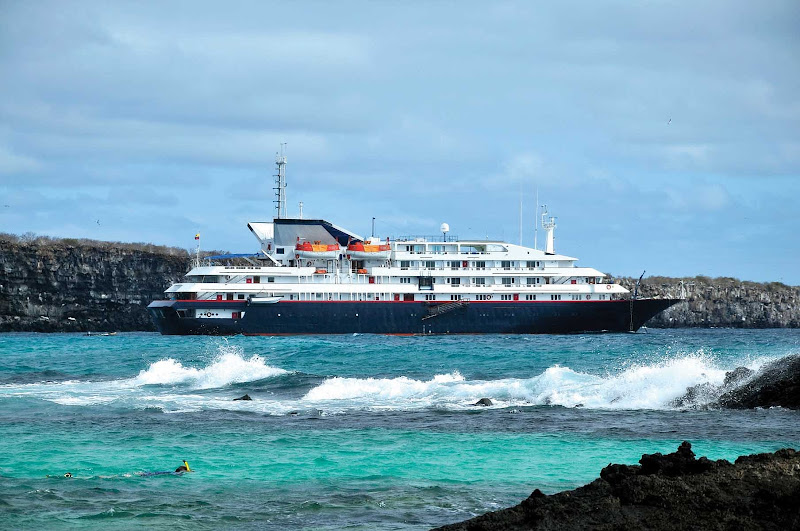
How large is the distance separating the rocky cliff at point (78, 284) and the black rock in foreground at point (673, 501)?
70.0 m

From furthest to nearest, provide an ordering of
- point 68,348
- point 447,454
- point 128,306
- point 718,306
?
point 718,306
point 128,306
point 68,348
point 447,454

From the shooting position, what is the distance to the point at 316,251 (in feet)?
199

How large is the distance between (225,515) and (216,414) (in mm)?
8692

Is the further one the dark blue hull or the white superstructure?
the white superstructure

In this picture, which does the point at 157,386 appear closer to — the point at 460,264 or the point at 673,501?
the point at 673,501

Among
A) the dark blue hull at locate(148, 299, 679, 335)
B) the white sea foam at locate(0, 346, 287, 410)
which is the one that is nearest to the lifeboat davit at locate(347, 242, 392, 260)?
the dark blue hull at locate(148, 299, 679, 335)

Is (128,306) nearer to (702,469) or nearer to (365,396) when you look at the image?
(365,396)

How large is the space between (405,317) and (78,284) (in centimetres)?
2960

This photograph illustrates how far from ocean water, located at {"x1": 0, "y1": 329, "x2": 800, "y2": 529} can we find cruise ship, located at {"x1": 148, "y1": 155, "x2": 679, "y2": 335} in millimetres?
28510

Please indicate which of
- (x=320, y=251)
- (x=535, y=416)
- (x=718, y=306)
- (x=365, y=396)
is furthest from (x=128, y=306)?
(x=535, y=416)

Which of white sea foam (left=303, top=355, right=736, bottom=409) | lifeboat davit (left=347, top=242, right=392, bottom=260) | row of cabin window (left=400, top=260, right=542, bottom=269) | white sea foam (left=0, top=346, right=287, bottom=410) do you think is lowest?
white sea foam (left=0, top=346, right=287, bottom=410)

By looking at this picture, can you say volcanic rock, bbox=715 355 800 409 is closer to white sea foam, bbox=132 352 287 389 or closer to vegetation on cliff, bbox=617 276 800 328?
white sea foam, bbox=132 352 287 389

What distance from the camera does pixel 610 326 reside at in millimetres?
59562

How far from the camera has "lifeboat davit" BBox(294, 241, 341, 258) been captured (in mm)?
60628
